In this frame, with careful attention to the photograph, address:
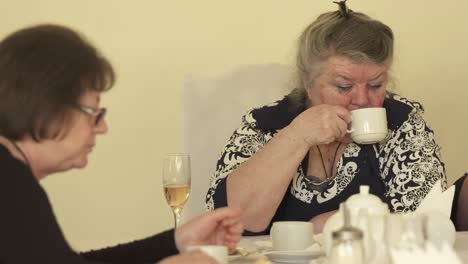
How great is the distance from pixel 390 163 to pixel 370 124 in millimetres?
210

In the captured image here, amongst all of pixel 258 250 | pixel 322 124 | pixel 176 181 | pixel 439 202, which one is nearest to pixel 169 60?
pixel 322 124

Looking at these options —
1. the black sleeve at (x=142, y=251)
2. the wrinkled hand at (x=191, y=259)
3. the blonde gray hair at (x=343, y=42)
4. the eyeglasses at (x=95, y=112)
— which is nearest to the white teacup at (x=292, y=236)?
the black sleeve at (x=142, y=251)

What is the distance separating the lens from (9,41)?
1.18 m

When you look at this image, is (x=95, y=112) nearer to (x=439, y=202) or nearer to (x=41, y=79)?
(x=41, y=79)

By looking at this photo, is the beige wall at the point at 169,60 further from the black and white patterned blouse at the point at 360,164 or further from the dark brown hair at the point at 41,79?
the dark brown hair at the point at 41,79

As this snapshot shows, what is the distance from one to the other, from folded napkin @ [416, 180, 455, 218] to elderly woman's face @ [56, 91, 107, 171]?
65 centimetres

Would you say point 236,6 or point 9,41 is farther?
point 236,6

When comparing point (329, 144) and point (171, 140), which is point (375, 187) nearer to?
point (329, 144)

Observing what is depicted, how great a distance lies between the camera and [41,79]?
1.16 meters

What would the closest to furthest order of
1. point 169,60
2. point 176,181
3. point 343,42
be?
point 176,181, point 343,42, point 169,60

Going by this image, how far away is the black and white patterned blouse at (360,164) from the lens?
209cm

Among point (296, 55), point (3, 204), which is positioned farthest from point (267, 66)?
point (3, 204)

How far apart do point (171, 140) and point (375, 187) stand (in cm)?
98

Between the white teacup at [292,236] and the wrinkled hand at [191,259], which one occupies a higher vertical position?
the wrinkled hand at [191,259]
